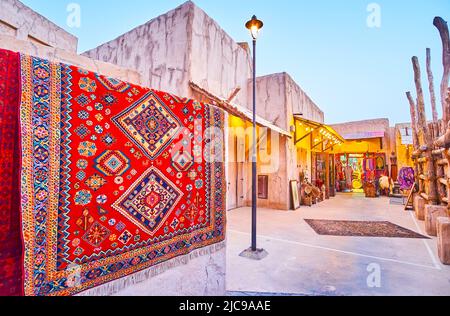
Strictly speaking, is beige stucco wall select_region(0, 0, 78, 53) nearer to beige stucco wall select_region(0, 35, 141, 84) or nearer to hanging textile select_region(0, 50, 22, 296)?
beige stucco wall select_region(0, 35, 141, 84)

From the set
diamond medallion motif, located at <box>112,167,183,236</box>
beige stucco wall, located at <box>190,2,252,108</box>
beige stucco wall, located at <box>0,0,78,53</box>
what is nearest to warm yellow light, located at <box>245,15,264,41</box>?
beige stucco wall, located at <box>190,2,252,108</box>

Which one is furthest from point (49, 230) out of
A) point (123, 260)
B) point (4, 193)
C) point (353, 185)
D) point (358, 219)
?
point (353, 185)

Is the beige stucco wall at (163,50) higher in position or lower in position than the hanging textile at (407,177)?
higher

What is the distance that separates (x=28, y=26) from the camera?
858cm

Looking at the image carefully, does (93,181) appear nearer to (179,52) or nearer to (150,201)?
(150,201)

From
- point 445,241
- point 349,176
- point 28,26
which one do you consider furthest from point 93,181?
point 349,176

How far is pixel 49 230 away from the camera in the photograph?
135cm

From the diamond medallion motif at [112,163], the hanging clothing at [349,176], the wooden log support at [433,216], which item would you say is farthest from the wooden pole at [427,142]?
the hanging clothing at [349,176]

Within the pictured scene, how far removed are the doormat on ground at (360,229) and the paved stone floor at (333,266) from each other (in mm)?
318

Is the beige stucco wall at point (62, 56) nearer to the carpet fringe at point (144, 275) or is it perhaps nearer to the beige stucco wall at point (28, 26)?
the carpet fringe at point (144, 275)

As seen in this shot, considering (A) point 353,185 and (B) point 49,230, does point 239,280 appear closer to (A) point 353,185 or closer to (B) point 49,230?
(B) point 49,230

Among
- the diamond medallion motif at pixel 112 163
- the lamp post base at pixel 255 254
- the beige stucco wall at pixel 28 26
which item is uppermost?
the beige stucco wall at pixel 28 26

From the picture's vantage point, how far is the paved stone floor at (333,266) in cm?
292
